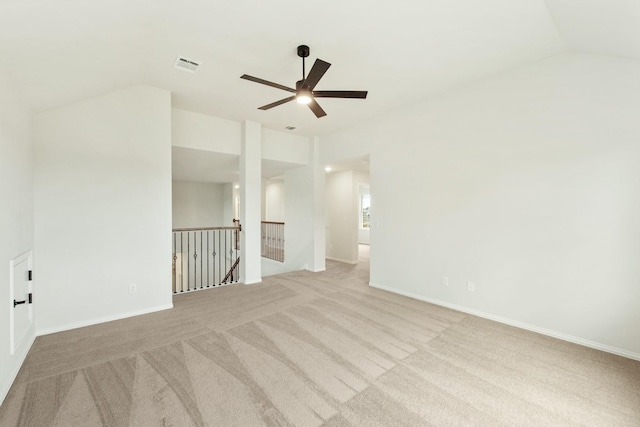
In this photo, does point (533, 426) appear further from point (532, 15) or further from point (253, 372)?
point (532, 15)

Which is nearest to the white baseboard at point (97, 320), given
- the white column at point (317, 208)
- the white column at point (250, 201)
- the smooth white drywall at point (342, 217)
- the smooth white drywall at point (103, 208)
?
the smooth white drywall at point (103, 208)

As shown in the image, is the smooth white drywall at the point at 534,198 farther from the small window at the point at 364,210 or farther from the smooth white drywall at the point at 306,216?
the small window at the point at 364,210

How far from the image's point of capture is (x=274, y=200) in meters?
10.2

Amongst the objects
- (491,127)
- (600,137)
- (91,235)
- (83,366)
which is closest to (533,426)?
(600,137)

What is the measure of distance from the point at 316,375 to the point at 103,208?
3.30 m

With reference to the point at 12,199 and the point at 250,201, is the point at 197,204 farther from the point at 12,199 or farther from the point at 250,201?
the point at 12,199

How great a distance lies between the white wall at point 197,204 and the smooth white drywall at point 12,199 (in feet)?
22.3

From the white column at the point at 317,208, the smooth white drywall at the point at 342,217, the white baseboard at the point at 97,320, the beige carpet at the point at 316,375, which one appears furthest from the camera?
the smooth white drywall at the point at 342,217

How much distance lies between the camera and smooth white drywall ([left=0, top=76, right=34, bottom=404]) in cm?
207

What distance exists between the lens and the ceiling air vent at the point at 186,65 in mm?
2957

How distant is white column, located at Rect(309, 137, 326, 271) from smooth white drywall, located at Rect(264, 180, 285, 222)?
13.1ft

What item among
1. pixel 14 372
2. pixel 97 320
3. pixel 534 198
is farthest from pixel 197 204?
pixel 534 198

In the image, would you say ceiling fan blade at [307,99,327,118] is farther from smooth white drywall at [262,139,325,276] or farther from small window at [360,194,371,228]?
small window at [360,194,371,228]

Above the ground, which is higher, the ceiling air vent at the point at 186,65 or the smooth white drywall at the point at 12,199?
the ceiling air vent at the point at 186,65
